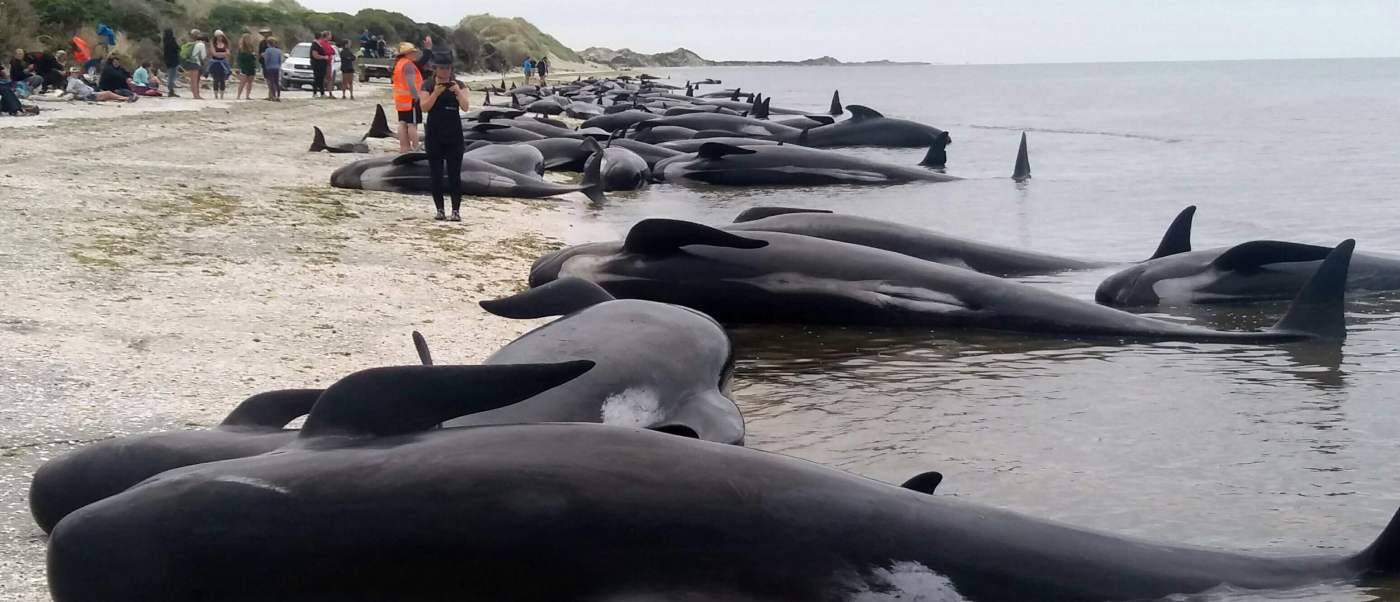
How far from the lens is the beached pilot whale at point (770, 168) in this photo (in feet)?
53.4

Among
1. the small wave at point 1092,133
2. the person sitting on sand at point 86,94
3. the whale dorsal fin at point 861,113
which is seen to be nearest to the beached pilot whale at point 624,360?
the whale dorsal fin at point 861,113

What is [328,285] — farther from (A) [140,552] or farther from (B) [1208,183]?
(B) [1208,183]

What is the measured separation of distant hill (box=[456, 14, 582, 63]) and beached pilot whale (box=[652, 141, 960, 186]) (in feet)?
314

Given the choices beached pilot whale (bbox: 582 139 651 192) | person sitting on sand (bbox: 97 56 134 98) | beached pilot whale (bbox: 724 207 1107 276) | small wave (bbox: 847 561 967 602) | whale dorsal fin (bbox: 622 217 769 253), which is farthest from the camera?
person sitting on sand (bbox: 97 56 134 98)

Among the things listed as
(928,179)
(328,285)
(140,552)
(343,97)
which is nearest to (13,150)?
(328,285)

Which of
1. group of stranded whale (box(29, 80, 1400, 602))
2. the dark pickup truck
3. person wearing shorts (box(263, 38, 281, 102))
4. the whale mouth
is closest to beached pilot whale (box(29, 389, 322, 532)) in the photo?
group of stranded whale (box(29, 80, 1400, 602))

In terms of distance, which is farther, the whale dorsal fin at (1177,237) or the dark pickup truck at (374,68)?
the dark pickup truck at (374,68)

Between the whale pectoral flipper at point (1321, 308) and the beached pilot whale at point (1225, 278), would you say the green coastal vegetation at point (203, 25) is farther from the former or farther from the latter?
the whale pectoral flipper at point (1321, 308)

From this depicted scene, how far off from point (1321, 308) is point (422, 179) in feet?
32.8

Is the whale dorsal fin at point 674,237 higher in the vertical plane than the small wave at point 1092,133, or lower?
lower

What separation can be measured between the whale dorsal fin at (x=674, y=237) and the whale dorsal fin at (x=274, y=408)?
324cm

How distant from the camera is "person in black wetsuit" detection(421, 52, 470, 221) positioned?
1171 centimetres

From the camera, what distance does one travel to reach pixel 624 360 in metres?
4.86

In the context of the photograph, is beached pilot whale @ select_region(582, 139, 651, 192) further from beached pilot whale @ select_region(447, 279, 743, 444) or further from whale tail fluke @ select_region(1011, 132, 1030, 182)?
beached pilot whale @ select_region(447, 279, 743, 444)
